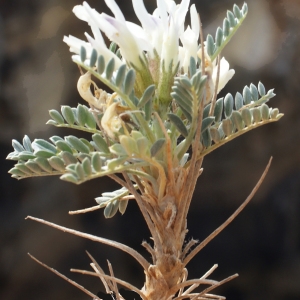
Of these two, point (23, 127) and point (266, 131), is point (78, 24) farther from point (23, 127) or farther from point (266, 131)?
point (266, 131)

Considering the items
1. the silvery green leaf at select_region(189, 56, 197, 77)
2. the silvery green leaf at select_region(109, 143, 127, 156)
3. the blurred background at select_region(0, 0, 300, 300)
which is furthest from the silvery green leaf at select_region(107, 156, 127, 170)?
the blurred background at select_region(0, 0, 300, 300)

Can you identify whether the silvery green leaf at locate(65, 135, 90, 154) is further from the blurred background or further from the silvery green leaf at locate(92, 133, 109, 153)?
the blurred background

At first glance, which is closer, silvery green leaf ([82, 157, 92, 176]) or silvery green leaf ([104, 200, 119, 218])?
silvery green leaf ([82, 157, 92, 176])

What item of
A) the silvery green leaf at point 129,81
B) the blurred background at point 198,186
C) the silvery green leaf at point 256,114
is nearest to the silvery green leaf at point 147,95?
the silvery green leaf at point 129,81

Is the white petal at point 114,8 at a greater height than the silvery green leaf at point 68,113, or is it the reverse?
the white petal at point 114,8

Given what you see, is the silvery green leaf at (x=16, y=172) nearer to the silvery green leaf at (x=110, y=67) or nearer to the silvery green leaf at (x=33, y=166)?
the silvery green leaf at (x=33, y=166)

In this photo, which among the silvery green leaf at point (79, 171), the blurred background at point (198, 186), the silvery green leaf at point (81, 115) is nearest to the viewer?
the silvery green leaf at point (79, 171)

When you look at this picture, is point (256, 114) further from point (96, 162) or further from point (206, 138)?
Answer: point (96, 162)

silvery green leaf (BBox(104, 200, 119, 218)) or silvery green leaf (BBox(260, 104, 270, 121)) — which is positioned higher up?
silvery green leaf (BBox(260, 104, 270, 121))
